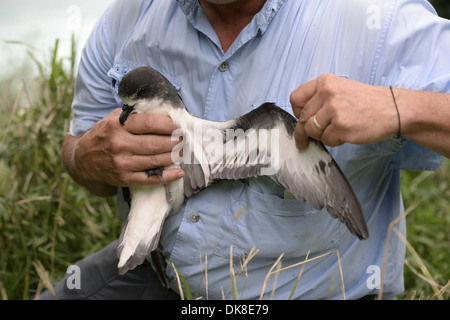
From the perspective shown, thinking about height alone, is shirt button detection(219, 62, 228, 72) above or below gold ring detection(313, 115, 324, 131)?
above

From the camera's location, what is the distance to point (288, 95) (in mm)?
1841

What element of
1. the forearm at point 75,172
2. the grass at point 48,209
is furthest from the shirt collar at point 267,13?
the grass at point 48,209

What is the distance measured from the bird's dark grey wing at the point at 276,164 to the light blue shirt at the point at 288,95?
0.08m

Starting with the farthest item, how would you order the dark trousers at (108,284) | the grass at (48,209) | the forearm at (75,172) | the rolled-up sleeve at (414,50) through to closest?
the grass at (48,209), the dark trousers at (108,284), the forearm at (75,172), the rolled-up sleeve at (414,50)

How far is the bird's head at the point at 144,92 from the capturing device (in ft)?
5.90

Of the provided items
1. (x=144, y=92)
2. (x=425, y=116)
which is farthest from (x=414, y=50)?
(x=144, y=92)

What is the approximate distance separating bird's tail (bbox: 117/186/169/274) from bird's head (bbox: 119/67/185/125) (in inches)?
11.6

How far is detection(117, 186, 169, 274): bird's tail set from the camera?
75.5 inches

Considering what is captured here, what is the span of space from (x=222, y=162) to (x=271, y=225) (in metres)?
0.29

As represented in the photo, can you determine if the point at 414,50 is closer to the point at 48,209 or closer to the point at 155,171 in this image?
the point at 155,171

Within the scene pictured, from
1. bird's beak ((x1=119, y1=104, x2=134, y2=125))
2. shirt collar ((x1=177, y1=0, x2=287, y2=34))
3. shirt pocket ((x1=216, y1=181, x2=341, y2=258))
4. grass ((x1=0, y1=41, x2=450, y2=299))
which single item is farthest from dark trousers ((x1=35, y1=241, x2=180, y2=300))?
shirt collar ((x1=177, y1=0, x2=287, y2=34))

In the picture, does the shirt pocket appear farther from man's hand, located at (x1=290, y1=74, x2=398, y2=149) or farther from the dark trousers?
the dark trousers

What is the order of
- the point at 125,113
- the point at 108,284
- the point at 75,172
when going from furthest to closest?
the point at 108,284 < the point at 75,172 < the point at 125,113

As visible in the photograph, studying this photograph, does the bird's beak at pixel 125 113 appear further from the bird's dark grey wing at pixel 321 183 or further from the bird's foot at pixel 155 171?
the bird's dark grey wing at pixel 321 183
